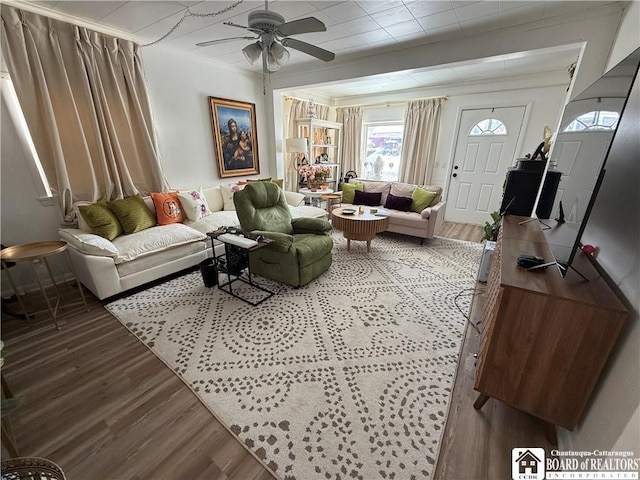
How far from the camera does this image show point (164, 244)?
268 centimetres

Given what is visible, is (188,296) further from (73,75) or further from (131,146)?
(73,75)

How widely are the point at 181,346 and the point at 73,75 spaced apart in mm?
2911

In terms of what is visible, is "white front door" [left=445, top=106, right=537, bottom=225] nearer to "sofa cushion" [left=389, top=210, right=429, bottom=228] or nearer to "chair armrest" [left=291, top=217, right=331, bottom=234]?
"sofa cushion" [left=389, top=210, right=429, bottom=228]

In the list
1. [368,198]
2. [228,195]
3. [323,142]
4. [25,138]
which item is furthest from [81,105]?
[323,142]

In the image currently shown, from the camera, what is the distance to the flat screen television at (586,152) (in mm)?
1102

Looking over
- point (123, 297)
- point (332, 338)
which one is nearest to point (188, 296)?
point (123, 297)

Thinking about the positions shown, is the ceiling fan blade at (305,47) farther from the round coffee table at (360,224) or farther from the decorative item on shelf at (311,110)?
the decorative item on shelf at (311,110)

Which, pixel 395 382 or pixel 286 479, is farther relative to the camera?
pixel 395 382

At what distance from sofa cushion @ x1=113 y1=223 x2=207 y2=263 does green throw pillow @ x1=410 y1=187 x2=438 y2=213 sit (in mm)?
3083

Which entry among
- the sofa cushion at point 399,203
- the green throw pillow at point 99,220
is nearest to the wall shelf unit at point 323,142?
the sofa cushion at point 399,203

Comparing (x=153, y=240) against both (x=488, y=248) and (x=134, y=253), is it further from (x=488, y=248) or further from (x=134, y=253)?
(x=488, y=248)

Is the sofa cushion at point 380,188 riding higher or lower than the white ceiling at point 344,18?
lower

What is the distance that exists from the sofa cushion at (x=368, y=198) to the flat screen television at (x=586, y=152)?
2.77m

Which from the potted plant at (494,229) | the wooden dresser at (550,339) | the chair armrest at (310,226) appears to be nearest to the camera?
the wooden dresser at (550,339)
